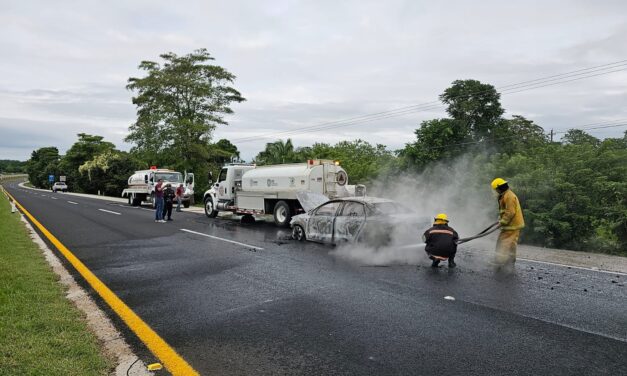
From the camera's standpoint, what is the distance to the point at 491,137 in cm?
4272

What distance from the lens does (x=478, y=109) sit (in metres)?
44.4

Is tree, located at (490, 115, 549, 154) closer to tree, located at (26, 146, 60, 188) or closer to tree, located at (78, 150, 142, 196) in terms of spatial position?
tree, located at (78, 150, 142, 196)

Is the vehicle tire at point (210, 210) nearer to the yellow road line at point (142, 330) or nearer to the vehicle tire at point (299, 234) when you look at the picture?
the vehicle tire at point (299, 234)

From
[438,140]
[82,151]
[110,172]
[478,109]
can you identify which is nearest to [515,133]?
[478,109]

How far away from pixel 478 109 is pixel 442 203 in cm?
3396

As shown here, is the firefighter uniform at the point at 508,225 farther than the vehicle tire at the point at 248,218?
No

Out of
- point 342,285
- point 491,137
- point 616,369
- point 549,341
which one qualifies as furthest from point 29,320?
point 491,137

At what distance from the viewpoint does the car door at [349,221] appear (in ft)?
31.1

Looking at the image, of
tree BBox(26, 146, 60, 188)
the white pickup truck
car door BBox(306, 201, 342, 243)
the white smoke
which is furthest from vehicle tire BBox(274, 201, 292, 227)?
tree BBox(26, 146, 60, 188)

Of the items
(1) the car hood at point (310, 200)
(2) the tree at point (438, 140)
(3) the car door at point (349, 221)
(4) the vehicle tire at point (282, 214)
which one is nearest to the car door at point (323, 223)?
(3) the car door at point (349, 221)

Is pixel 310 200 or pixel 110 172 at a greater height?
pixel 110 172

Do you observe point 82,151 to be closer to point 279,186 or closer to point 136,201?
point 136,201

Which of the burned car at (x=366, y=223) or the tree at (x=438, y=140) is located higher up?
the tree at (x=438, y=140)

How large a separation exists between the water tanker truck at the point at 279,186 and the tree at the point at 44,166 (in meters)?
87.0
